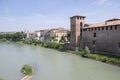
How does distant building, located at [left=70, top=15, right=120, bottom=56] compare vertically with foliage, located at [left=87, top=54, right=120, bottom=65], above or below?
above

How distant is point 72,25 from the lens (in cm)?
3366

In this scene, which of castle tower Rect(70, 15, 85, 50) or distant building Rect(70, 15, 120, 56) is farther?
castle tower Rect(70, 15, 85, 50)

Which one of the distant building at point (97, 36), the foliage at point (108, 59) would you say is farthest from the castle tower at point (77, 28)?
the foliage at point (108, 59)

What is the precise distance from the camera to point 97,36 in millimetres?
27766

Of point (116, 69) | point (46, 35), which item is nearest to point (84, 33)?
point (116, 69)

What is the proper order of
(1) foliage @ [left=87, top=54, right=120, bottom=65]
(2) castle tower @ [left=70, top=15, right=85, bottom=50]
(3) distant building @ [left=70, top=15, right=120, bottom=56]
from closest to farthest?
1. (1) foliage @ [left=87, top=54, right=120, bottom=65]
2. (3) distant building @ [left=70, top=15, right=120, bottom=56]
3. (2) castle tower @ [left=70, top=15, right=85, bottom=50]

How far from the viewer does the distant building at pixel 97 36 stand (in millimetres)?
23969

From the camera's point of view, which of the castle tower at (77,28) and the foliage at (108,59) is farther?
the castle tower at (77,28)

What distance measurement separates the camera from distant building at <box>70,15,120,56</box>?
2397cm

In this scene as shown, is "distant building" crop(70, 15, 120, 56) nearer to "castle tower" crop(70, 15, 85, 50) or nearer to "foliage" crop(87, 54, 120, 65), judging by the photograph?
"castle tower" crop(70, 15, 85, 50)

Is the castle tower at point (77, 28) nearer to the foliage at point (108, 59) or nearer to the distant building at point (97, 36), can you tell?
the distant building at point (97, 36)

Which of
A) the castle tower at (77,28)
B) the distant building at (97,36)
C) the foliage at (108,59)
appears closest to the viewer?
the foliage at (108,59)

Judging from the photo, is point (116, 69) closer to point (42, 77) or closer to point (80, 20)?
point (42, 77)

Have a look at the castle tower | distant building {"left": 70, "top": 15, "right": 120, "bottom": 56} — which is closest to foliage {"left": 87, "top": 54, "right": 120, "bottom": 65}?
distant building {"left": 70, "top": 15, "right": 120, "bottom": 56}
